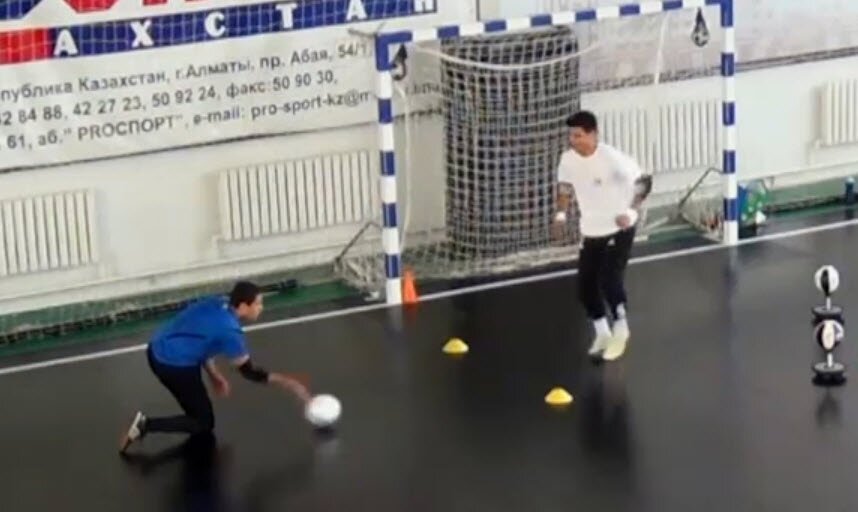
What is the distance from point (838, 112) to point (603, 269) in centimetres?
514

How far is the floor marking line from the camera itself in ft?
42.4

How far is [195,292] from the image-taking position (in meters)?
14.4

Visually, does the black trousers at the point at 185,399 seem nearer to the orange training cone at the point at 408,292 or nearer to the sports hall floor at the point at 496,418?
the sports hall floor at the point at 496,418

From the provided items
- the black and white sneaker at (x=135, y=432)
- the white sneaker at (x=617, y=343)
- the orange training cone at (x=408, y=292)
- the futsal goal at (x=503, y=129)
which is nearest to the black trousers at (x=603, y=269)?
the white sneaker at (x=617, y=343)

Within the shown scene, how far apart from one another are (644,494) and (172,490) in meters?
2.58

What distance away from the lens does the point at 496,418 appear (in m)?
11.4

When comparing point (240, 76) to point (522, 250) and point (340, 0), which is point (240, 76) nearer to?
point (340, 0)

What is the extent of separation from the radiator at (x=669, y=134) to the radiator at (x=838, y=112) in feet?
3.74

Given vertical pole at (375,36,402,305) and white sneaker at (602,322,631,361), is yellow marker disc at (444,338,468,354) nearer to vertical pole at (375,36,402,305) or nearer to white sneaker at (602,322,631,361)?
white sneaker at (602,322,631,361)

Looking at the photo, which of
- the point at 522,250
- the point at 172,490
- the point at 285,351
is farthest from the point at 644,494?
the point at 522,250

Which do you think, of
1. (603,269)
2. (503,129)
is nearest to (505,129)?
(503,129)

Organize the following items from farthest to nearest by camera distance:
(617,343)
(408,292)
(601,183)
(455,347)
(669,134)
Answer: (669,134) → (408,292) → (455,347) → (617,343) → (601,183)

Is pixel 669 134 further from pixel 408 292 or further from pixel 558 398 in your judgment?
pixel 558 398

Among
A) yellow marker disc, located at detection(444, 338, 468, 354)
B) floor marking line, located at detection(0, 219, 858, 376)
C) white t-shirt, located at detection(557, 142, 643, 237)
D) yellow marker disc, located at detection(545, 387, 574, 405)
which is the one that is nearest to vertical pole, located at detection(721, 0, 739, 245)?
floor marking line, located at detection(0, 219, 858, 376)
